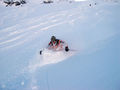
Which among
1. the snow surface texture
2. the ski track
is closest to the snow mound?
the snow surface texture

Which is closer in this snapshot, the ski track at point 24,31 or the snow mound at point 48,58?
the snow mound at point 48,58

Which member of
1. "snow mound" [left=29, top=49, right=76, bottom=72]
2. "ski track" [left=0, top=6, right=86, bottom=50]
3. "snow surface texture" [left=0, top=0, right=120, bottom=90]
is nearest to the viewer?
"snow surface texture" [left=0, top=0, right=120, bottom=90]

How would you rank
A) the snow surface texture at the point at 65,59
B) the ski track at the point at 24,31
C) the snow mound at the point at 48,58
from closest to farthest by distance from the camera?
the snow surface texture at the point at 65,59
the snow mound at the point at 48,58
the ski track at the point at 24,31

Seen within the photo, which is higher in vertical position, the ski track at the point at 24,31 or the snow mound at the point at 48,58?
the ski track at the point at 24,31

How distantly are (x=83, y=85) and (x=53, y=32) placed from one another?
4.22 metres

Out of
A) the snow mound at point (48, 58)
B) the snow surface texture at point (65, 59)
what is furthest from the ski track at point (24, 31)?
the snow mound at point (48, 58)

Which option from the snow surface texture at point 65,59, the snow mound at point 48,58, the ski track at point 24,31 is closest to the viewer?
the snow surface texture at point 65,59

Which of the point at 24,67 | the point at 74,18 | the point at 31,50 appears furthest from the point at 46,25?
the point at 24,67

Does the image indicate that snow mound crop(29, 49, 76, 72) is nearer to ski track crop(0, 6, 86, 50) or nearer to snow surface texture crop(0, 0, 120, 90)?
snow surface texture crop(0, 0, 120, 90)

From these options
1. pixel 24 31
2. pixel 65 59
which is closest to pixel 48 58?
pixel 65 59

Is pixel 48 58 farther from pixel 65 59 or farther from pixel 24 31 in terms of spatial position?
pixel 24 31

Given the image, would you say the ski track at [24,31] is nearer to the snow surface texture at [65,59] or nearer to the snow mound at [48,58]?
the snow surface texture at [65,59]

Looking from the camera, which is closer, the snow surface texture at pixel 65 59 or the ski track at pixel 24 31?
the snow surface texture at pixel 65 59

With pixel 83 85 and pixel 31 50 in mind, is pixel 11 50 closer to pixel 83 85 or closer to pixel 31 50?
pixel 31 50
